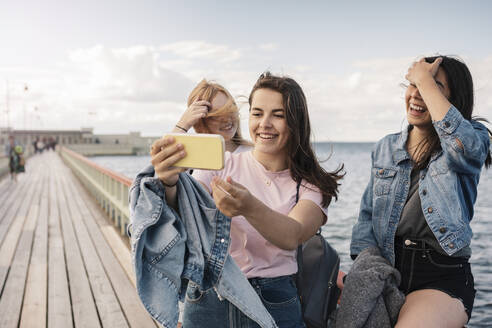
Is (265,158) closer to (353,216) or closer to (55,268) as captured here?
(55,268)

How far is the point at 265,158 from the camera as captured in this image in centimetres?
166

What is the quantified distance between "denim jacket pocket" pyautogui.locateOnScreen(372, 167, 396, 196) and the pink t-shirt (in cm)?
56

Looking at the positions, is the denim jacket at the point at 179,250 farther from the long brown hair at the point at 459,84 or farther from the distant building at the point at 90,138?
the distant building at the point at 90,138

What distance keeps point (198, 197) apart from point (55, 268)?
171 inches

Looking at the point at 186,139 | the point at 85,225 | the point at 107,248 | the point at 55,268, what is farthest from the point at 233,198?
the point at 85,225

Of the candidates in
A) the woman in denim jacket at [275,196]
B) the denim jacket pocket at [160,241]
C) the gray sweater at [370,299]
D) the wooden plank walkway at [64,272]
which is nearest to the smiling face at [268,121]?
the woman in denim jacket at [275,196]

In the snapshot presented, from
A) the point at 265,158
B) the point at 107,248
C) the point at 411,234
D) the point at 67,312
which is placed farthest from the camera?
the point at 107,248

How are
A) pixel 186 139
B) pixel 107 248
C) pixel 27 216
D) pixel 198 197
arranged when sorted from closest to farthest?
pixel 186 139 → pixel 198 197 → pixel 107 248 → pixel 27 216

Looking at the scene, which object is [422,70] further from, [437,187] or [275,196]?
[275,196]

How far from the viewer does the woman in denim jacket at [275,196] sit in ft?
4.86

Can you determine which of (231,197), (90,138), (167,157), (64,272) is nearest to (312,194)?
(231,197)

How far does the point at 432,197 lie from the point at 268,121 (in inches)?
31.1

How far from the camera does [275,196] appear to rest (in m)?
1.59

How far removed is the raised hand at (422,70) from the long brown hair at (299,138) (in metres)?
0.53
